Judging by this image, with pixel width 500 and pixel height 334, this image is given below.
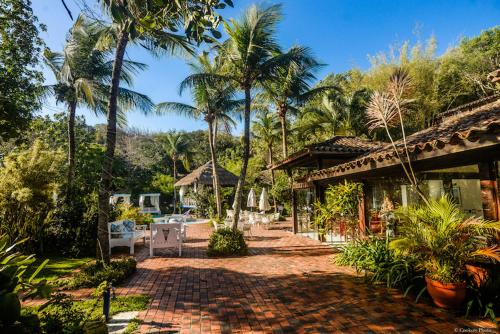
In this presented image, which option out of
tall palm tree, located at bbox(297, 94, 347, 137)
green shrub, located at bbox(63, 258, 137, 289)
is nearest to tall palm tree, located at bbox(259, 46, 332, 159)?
tall palm tree, located at bbox(297, 94, 347, 137)

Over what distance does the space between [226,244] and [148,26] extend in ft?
22.1

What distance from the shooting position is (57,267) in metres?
7.08

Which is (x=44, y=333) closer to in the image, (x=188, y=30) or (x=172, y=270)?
(x=188, y=30)

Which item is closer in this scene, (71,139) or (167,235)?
(167,235)

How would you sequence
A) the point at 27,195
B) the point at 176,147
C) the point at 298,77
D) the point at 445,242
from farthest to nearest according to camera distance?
the point at 176,147, the point at 298,77, the point at 27,195, the point at 445,242

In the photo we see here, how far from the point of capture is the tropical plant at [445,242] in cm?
392

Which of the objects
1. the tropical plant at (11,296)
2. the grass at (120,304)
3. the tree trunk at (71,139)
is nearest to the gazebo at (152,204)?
the tree trunk at (71,139)

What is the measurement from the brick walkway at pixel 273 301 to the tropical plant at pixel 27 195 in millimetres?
3738

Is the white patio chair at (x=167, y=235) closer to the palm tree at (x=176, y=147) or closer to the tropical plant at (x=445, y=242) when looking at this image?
the tropical plant at (x=445, y=242)

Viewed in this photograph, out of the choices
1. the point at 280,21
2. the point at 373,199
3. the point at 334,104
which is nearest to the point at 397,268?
the point at 373,199

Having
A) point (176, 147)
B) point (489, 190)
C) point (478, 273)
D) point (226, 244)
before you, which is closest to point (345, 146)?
point (226, 244)

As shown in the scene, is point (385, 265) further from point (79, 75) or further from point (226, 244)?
point (79, 75)

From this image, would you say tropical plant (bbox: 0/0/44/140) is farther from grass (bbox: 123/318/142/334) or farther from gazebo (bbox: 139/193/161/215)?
gazebo (bbox: 139/193/161/215)

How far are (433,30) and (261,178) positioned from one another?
54.0 ft
